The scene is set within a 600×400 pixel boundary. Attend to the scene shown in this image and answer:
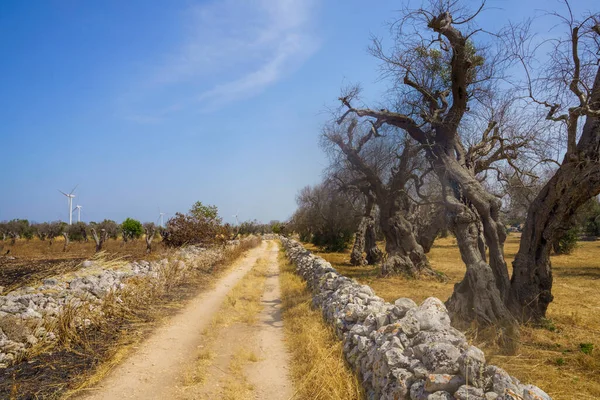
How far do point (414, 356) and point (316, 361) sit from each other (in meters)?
2.06

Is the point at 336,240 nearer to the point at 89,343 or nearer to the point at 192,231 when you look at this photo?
the point at 192,231

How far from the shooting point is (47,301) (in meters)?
7.29

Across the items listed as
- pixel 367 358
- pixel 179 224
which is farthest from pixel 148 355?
pixel 179 224

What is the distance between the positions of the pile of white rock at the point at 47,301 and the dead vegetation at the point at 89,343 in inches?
5.9

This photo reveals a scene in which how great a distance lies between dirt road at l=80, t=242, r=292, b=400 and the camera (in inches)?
211

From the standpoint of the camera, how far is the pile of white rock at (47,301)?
6.11 meters

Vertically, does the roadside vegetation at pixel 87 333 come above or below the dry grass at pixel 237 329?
above

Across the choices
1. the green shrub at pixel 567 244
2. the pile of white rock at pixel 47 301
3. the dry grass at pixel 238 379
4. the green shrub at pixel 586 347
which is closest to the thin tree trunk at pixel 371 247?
the green shrub at pixel 567 244

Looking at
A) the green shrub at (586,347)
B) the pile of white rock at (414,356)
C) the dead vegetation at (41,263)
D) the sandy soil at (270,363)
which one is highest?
the dead vegetation at (41,263)

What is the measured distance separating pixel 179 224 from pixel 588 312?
19.5 meters

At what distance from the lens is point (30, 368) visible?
5660 millimetres

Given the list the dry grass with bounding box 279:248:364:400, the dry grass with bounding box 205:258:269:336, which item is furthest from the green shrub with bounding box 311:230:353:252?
the dry grass with bounding box 279:248:364:400

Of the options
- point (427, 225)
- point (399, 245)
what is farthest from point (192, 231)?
point (427, 225)

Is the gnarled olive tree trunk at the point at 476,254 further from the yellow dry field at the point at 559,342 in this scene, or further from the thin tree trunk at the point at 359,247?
the thin tree trunk at the point at 359,247
